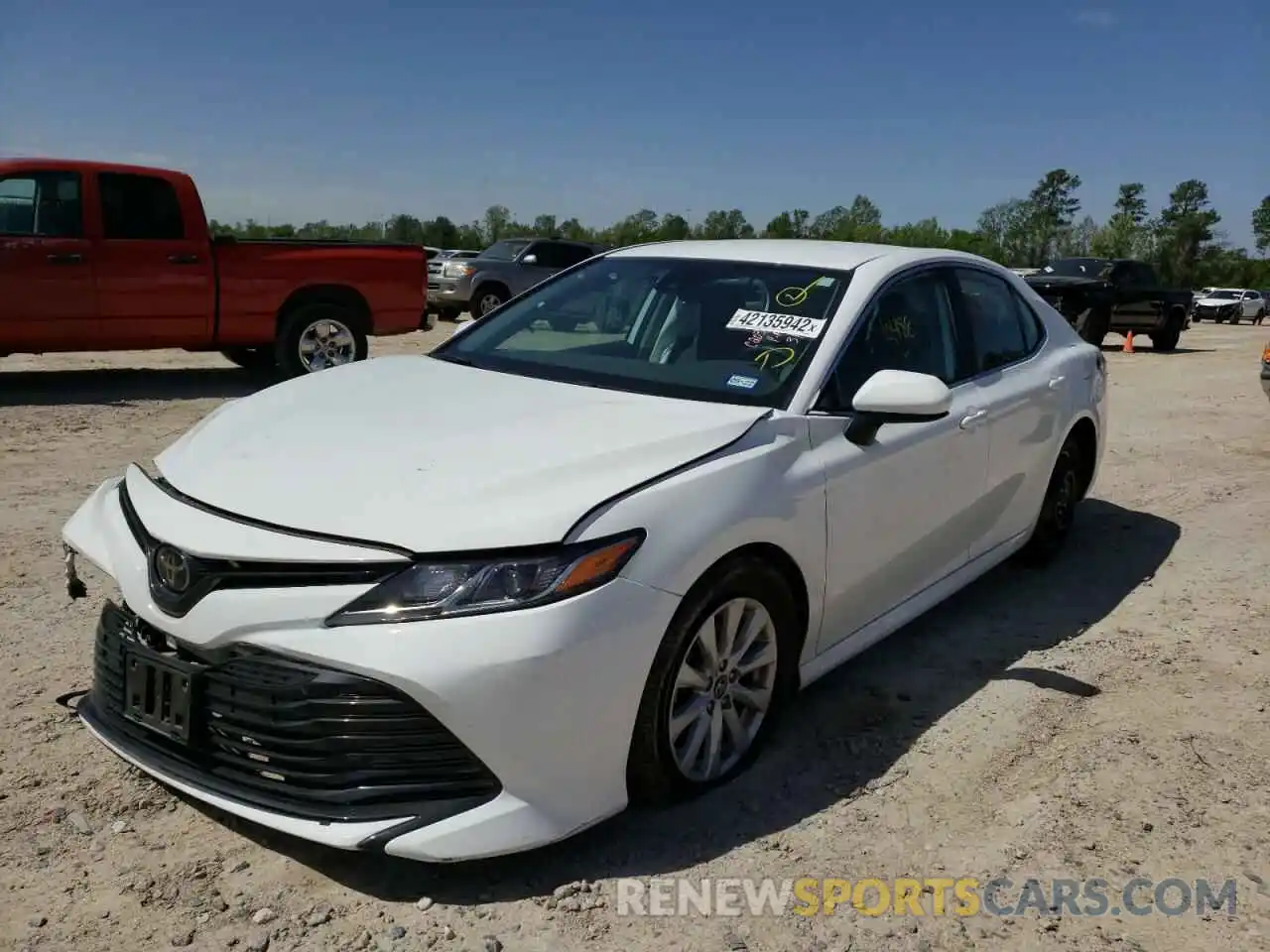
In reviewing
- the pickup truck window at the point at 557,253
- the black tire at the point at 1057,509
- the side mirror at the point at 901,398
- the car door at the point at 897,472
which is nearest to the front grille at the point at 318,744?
the car door at the point at 897,472

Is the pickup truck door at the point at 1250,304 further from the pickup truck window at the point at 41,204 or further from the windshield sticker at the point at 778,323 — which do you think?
the windshield sticker at the point at 778,323

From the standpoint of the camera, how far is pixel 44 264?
905cm

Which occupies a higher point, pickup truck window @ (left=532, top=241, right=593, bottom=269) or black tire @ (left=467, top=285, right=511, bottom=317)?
pickup truck window @ (left=532, top=241, right=593, bottom=269)

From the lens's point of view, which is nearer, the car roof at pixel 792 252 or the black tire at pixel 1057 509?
the car roof at pixel 792 252

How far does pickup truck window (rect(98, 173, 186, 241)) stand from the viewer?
9305 mm

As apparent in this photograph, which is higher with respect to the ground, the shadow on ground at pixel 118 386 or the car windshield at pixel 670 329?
the car windshield at pixel 670 329

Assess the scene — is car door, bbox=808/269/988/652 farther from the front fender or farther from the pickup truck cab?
the pickup truck cab

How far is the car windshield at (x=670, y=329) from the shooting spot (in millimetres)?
3541

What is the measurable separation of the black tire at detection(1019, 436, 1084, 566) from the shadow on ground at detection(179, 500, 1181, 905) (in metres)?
0.10

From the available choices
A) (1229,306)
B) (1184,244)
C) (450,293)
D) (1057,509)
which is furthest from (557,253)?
(1184,244)

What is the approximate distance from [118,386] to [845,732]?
8723 mm

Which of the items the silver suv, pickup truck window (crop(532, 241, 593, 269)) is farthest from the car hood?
pickup truck window (crop(532, 241, 593, 269))

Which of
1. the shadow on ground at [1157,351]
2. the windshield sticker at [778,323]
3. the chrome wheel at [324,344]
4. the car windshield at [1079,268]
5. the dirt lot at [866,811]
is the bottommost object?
the dirt lot at [866,811]

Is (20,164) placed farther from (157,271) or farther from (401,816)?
(401,816)
